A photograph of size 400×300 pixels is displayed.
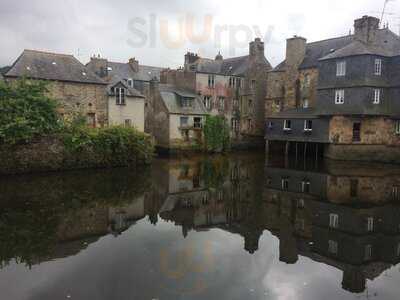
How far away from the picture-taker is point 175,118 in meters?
34.4

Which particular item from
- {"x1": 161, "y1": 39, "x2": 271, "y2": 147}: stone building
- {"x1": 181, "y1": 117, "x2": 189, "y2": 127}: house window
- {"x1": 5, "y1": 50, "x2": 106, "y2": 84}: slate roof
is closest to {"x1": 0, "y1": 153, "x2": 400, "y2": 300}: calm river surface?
{"x1": 5, "y1": 50, "x2": 106, "y2": 84}: slate roof

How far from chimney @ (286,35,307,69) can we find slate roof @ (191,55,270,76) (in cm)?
466

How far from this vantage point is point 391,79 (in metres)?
29.1

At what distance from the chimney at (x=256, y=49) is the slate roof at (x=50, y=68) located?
1885cm

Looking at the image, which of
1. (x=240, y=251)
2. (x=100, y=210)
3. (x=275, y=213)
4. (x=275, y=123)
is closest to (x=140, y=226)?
(x=100, y=210)

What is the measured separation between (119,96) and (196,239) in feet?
79.5

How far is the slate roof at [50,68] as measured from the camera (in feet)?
91.8

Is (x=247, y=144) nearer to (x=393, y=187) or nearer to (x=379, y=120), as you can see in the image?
(x=379, y=120)

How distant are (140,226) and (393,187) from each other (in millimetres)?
14256

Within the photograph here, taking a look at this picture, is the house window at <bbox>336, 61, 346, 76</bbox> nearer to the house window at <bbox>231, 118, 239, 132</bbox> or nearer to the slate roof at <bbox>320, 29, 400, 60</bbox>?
the slate roof at <bbox>320, 29, 400, 60</bbox>

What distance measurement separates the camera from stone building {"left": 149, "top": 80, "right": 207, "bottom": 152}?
34.3 meters

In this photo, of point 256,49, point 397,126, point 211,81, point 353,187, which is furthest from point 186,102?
point 353,187

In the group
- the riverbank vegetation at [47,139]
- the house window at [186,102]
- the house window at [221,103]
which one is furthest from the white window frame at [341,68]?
the riverbank vegetation at [47,139]

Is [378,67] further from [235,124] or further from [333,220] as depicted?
[333,220]
